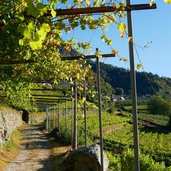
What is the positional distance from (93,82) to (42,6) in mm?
11122

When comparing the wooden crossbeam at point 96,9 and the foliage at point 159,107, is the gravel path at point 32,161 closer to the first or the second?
the wooden crossbeam at point 96,9

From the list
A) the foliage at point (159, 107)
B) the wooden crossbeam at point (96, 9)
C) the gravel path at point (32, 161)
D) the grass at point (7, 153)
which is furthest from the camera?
the foliage at point (159, 107)

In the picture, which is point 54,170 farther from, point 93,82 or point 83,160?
point 93,82

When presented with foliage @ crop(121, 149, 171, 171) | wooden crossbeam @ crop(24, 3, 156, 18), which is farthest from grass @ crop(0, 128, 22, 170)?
wooden crossbeam @ crop(24, 3, 156, 18)

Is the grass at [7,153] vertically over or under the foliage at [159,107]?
over

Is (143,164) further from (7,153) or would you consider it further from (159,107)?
(159,107)

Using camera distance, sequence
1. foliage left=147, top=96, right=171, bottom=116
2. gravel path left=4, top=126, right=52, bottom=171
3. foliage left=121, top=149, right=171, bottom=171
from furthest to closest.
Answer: foliage left=147, top=96, right=171, bottom=116, gravel path left=4, top=126, right=52, bottom=171, foliage left=121, top=149, right=171, bottom=171

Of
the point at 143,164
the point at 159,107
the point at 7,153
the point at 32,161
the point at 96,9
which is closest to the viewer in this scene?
the point at 96,9

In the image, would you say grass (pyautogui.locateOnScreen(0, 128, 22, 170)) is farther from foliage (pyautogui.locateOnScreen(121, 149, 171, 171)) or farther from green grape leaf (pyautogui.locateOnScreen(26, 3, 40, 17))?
green grape leaf (pyautogui.locateOnScreen(26, 3, 40, 17))

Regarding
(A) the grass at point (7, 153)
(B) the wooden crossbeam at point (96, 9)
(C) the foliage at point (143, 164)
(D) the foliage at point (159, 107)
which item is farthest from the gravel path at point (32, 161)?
(D) the foliage at point (159, 107)

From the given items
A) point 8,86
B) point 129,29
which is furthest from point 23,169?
point 129,29

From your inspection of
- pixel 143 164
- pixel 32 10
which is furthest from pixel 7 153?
pixel 32 10

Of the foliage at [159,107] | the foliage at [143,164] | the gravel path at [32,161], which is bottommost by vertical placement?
the foliage at [159,107]

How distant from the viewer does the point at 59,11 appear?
5031 mm
